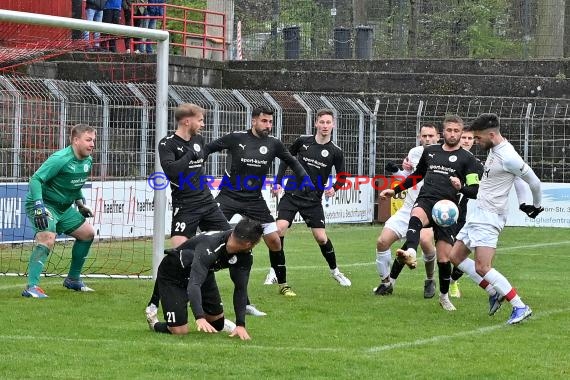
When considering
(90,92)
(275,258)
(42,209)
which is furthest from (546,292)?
(90,92)

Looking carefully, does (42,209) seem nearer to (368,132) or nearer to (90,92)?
(90,92)

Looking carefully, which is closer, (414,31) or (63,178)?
(63,178)

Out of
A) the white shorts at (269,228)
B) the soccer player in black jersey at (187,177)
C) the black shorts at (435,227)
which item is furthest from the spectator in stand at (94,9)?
the black shorts at (435,227)

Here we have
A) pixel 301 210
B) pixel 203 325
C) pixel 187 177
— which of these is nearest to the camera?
pixel 203 325

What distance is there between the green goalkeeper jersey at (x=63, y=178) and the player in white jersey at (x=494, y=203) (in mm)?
4301

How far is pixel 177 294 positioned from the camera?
32.4 feet

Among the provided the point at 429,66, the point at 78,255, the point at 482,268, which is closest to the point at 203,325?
the point at 482,268

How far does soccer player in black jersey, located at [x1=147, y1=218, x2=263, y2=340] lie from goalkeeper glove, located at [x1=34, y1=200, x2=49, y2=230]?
2601 mm

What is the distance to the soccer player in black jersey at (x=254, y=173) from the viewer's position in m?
13.4

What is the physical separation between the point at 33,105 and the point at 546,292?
923 centimetres

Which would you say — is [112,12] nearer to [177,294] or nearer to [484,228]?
[484,228]

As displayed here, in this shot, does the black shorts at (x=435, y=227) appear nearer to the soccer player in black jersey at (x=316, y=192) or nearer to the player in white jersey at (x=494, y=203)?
the player in white jersey at (x=494, y=203)

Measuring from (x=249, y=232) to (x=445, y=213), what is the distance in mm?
→ 3552

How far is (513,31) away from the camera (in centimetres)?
3297
